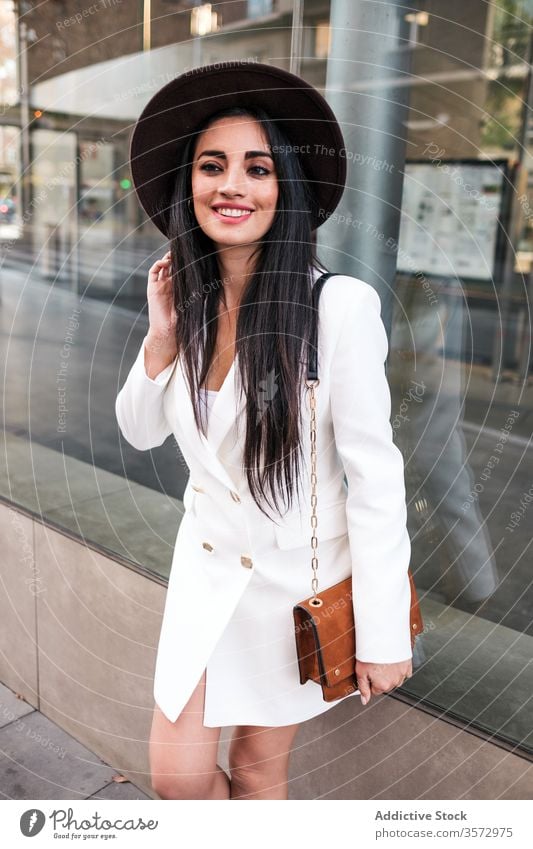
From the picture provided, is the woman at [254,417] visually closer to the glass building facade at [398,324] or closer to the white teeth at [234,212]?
the white teeth at [234,212]

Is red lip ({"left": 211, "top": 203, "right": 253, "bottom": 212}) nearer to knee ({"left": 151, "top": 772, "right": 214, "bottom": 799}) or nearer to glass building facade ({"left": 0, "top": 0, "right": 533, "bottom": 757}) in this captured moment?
glass building facade ({"left": 0, "top": 0, "right": 533, "bottom": 757})

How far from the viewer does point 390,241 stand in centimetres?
210

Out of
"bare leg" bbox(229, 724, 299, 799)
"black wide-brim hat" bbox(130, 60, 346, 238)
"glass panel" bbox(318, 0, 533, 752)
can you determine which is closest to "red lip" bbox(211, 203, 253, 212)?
"black wide-brim hat" bbox(130, 60, 346, 238)

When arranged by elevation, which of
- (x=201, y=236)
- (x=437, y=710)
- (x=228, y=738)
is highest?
(x=201, y=236)

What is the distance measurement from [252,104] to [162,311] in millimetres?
417

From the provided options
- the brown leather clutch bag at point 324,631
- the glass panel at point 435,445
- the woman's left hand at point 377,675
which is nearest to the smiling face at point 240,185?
the brown leather clutch bag at point 324,631

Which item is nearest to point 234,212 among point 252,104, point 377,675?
point 252,104

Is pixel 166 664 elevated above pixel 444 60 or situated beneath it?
situated beneath

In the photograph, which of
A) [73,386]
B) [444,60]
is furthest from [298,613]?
[444,60]

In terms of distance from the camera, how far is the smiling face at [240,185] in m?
1.42

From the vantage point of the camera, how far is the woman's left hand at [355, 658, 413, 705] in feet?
4.71

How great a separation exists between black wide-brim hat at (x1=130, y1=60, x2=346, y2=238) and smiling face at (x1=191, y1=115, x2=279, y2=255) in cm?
5
